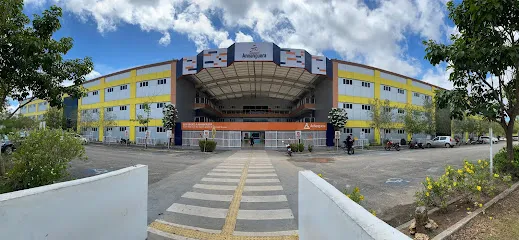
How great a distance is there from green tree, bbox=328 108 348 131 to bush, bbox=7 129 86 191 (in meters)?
29.2

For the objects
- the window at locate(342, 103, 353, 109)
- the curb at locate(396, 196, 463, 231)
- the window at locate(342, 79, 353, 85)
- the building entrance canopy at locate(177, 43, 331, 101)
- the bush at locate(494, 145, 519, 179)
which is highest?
the building entrance canopy at locate(177, 43, 331, 101)

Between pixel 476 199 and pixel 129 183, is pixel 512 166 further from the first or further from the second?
pixel 129 183

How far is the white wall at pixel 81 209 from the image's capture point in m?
1.83

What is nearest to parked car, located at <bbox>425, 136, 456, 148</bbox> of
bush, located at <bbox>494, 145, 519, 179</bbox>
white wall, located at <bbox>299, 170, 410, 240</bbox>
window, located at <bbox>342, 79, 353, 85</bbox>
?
window, located at <bbox>342, 79, 353, 85</bbox>

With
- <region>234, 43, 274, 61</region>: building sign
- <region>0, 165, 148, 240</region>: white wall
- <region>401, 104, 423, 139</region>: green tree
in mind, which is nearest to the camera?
<region>0, 165, 148, 240</region>: white wall

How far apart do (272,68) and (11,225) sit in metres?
32.2

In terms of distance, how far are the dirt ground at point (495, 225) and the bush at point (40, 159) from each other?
8365 millimetres

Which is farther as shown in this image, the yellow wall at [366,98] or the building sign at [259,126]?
the yellow wall at [366,98]

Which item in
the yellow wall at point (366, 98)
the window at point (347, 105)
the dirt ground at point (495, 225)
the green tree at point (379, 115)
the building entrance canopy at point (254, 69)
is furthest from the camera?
the yellow wall at point (366, 98)

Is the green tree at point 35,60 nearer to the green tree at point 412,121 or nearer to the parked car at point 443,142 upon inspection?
the green tree at point 412,121

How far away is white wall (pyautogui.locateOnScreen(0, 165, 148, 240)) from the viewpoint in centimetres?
183

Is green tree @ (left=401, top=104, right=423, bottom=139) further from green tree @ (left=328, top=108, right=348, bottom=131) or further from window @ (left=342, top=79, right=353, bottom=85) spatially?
green tree @ (left=328, top=108, right=348, bottom=131)

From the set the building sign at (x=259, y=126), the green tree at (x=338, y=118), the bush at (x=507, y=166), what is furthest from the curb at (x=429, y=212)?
the green tree at (x=338, y=118)

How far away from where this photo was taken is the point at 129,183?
3.32 meters
